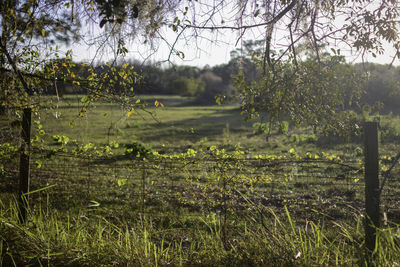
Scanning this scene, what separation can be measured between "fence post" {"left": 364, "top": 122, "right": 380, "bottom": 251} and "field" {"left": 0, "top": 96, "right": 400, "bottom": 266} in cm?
11

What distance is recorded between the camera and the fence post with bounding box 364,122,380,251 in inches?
129

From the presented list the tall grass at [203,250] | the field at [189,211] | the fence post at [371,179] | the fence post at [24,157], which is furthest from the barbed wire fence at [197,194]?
the fence post at [371,179]

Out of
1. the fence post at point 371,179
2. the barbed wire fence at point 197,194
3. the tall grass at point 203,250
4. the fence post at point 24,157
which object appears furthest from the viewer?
the barbed wire fence at point 197,194

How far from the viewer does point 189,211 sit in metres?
6.20

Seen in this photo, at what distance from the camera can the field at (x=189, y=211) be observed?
10.9ft

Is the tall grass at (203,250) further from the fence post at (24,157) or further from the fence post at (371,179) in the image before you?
the fence post at (24,157)

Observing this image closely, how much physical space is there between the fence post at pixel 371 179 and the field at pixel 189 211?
0.11 meters

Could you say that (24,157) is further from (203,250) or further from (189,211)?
(189,211)

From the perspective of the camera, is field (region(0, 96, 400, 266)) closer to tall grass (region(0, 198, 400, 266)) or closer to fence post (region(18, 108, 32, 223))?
tall grass (region(0, 198, 400, 266))

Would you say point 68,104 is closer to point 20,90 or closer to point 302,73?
point 20,90

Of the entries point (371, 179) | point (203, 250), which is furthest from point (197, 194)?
point (371, 179)

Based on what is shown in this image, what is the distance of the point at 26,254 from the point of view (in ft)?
12.0

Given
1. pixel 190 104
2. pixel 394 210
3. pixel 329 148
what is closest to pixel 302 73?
pixel 394 210

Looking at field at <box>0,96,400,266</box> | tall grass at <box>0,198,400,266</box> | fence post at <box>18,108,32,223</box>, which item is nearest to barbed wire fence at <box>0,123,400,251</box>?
field at <box>0,96,400,266</box>
